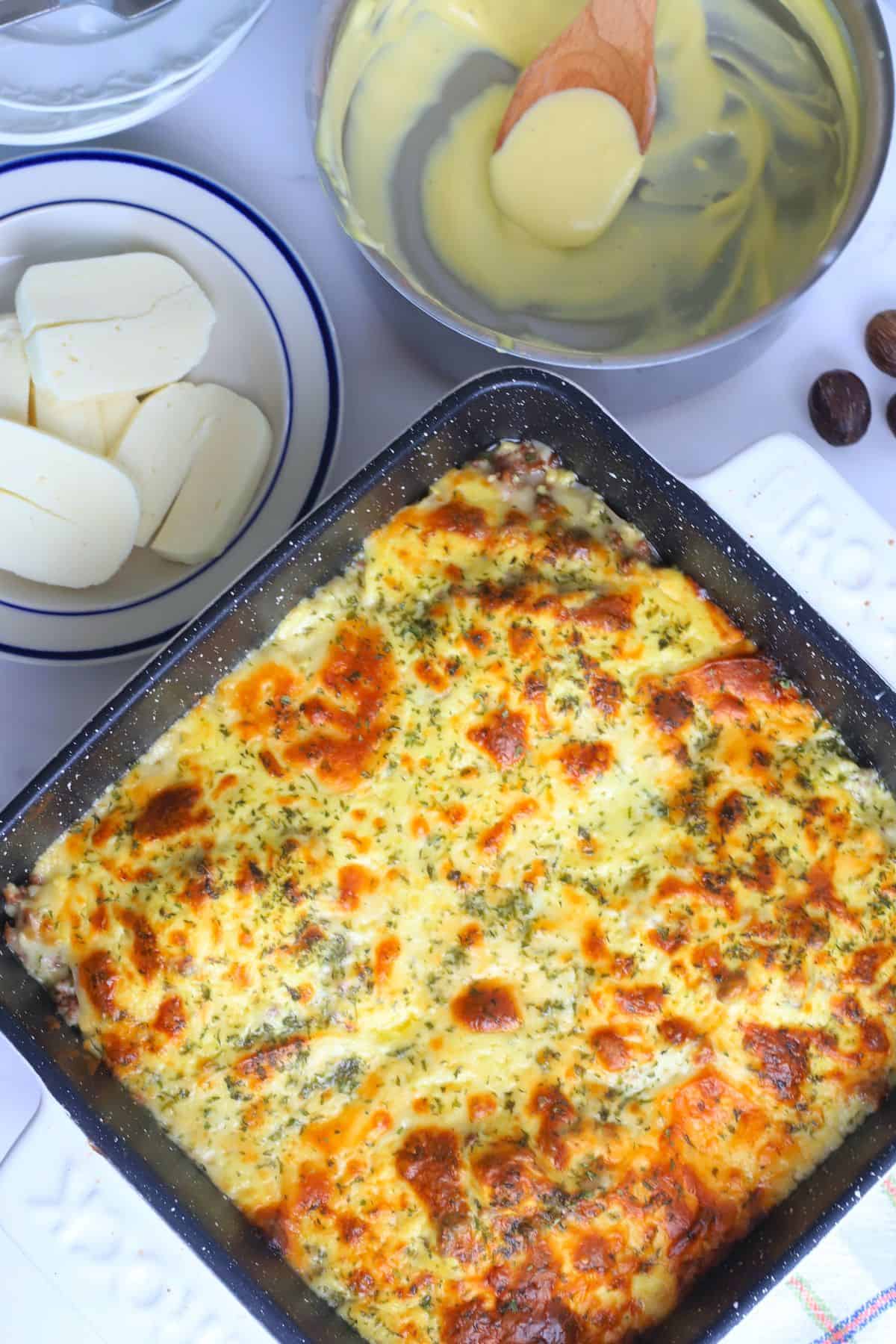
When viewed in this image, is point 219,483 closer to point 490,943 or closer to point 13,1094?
point 490,943

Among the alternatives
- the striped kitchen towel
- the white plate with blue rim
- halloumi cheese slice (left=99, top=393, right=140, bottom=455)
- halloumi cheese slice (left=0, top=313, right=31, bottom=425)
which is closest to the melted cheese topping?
the white plate with blue rim

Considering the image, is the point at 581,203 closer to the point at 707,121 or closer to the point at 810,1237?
the point at 707,121

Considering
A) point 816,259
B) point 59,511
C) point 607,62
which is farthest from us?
point 59,511

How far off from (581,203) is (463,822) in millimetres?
907

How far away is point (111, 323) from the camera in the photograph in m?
1.95

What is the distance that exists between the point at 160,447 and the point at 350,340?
0.39 m

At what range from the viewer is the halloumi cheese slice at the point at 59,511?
1.91 metres

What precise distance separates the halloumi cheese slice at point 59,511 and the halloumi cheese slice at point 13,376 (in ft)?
0.27

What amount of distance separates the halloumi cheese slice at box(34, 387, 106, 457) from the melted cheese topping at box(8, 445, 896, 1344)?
482 mm

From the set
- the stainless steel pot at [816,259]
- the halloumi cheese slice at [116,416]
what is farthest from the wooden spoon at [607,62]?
the halloumi cheese slice at [116,416]

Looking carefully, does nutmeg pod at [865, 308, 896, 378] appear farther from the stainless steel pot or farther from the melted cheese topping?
the melted cheese topping

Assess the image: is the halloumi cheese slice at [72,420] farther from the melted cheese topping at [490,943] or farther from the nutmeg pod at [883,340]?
the nutmeg pod at [883,340]

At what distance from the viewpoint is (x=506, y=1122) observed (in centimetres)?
173

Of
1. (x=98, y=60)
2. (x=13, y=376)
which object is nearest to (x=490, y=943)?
(x=13, y=376)
